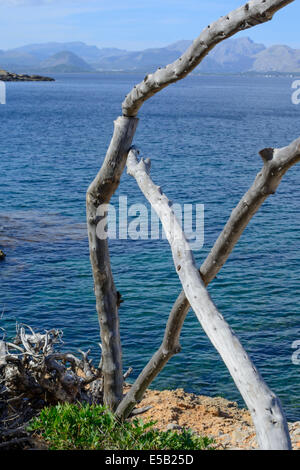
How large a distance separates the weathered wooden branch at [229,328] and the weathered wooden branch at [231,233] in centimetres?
1

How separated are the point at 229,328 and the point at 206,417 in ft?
25.2

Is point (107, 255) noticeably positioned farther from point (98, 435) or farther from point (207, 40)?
point (207, 40)

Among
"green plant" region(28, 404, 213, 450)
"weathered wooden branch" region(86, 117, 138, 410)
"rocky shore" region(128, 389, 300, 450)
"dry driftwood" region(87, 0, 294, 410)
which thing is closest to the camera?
"dry driftwood" region(87, 0, 294, 410)

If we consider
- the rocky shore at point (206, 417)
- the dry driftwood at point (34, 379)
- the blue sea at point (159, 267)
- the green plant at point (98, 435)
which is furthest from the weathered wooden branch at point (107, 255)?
the blue sea at point (159, 267)

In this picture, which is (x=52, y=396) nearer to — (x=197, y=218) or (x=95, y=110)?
(x=197, y=218)

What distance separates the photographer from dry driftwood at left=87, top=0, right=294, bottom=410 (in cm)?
659

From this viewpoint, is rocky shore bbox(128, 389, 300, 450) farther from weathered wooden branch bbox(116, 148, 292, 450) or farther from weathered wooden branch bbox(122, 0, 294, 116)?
weathered wooden branch bbox(122, 0, 294, 116)

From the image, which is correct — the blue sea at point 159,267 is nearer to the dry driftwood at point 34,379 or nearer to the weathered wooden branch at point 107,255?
the dry driftwood at point 34,379

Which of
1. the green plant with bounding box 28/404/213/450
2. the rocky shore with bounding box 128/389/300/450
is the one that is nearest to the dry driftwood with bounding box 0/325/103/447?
the rocky shore with bounding box 128/389/300/450

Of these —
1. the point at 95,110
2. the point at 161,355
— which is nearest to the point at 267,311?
the point at 161,355

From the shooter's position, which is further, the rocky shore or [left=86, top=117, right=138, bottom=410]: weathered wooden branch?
the rocky shore

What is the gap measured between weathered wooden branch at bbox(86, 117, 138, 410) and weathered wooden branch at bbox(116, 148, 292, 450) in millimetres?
224

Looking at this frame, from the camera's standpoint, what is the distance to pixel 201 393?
54.0ft
